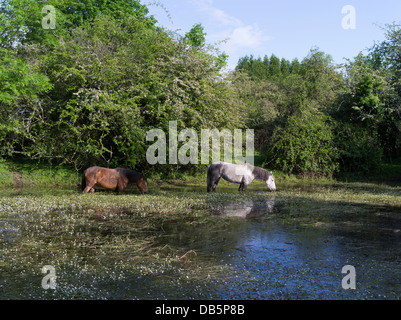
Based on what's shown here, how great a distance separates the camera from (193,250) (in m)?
8.06

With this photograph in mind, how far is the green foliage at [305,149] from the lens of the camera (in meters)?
26.2

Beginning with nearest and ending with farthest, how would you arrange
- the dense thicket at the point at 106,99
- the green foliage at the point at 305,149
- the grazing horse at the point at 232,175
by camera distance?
Answer: the grazing horse at the point at 232,175 < the dense thicket at the point at 106,99 < the green foliage at the point at 305,149

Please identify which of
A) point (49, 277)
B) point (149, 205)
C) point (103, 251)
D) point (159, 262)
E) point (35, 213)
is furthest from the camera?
point (149, 205)

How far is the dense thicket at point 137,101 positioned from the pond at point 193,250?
734 cm

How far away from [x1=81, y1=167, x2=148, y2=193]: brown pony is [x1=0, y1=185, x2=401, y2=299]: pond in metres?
2.63

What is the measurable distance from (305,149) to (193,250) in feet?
64.7

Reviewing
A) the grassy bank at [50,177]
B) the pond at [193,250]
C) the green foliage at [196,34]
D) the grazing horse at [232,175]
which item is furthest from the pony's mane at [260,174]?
the green foliage at [196,34]

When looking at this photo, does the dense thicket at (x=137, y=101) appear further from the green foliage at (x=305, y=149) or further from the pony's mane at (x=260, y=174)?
the pony's mane at (x=260, y=174)

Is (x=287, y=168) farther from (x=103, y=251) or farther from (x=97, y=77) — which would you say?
(x=103, y=251)

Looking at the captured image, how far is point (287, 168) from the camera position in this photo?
26406 mm

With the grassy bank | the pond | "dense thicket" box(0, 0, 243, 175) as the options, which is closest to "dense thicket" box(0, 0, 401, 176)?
"dense thicket" box(0, 0, 243, 175)

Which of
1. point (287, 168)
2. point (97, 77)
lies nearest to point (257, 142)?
point (287, 168)

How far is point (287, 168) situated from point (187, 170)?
23.7ft

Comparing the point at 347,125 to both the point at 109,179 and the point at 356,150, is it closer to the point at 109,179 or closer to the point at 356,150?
the point at 356,150
